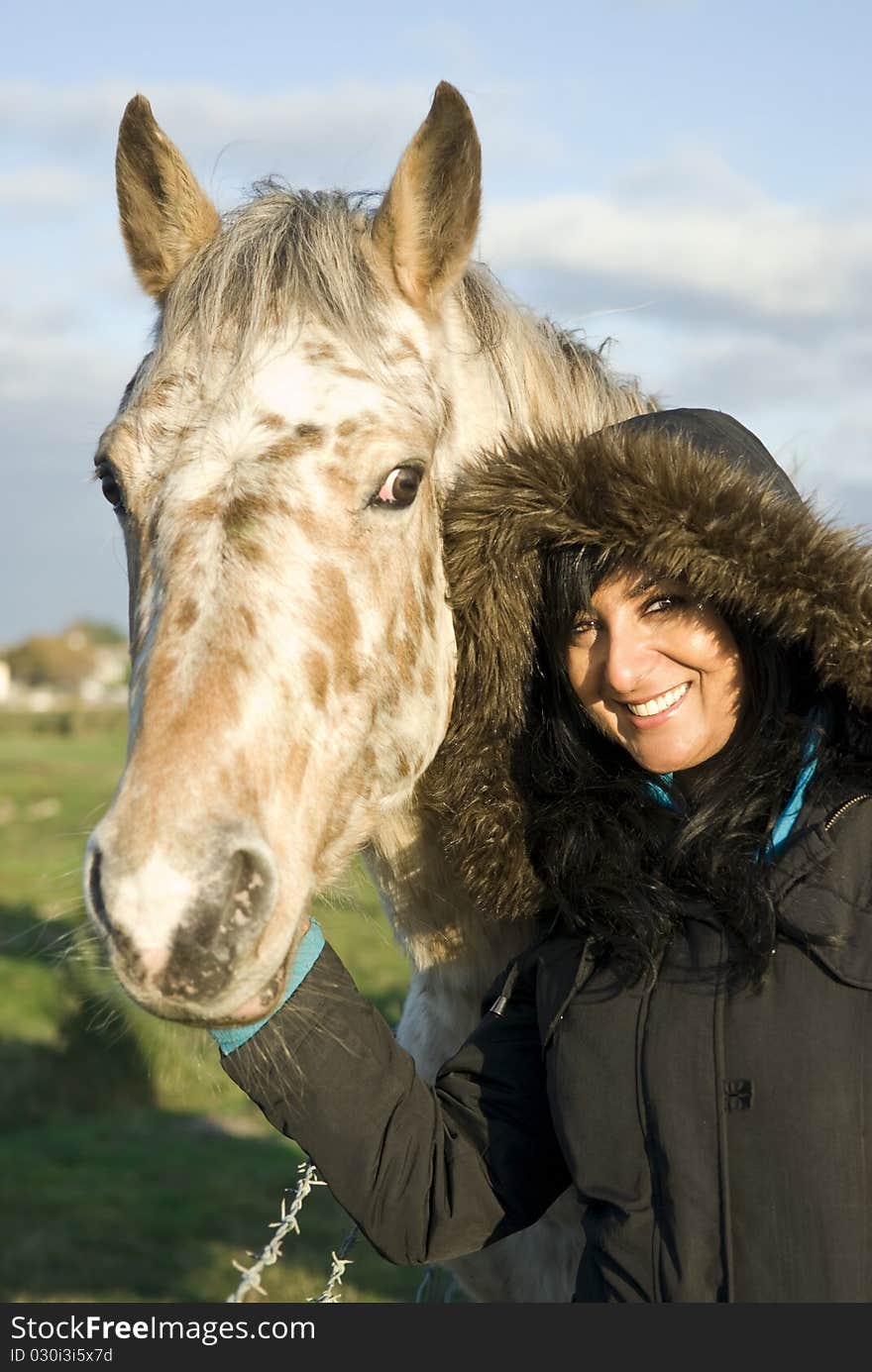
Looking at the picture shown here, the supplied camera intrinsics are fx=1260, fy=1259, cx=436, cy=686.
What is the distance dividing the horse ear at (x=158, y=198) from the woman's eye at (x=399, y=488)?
2.55 ft

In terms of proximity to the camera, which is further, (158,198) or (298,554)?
(158,198)

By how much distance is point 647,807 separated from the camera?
2537 millimetres

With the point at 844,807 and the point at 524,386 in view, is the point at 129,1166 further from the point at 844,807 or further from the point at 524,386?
the point at 844,807

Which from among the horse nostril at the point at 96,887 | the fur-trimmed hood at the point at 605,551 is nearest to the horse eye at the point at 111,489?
the fur-trimmed hood at the point at 605,551

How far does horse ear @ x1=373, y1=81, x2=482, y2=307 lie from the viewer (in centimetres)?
254

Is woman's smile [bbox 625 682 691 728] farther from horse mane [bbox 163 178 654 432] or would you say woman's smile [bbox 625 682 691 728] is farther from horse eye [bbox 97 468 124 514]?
horse eye [bbox 97 468 124 514]

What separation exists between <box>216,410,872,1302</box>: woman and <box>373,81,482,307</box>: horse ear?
484 mm

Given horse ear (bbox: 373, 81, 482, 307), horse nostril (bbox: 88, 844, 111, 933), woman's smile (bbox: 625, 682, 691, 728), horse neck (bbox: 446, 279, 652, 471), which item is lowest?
horse nostril (bbox: 88, 844, 111, 933)

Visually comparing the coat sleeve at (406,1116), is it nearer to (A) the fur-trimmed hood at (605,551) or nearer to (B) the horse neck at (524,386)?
(A) the fur-trimmed hood at (605,551)

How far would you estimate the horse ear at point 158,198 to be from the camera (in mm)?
2744

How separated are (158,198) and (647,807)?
1.70 m

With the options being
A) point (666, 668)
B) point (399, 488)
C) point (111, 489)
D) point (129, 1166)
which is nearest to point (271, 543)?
point (399, 488)

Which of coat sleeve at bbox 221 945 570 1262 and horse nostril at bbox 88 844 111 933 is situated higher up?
horse nostril at bbox 88 844 111 933

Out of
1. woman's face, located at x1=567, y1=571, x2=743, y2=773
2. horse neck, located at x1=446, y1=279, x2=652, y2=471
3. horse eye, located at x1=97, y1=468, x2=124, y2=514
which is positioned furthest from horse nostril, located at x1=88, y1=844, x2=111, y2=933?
horse neck, located at x1=446, y1=279, x2=652, y2=471
